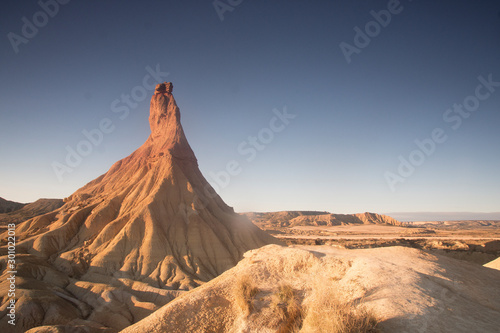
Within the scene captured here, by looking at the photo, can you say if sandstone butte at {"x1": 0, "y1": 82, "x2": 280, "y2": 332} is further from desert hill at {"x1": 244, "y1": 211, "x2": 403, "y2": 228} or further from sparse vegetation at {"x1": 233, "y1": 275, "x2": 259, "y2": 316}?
desert hill at {"x1": 244, "y1": 211, "x2": 403, "y2": 228}

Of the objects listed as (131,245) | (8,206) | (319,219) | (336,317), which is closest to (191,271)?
(131,245)

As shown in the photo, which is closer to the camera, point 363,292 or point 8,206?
point 363,292

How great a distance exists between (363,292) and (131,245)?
1297 inches

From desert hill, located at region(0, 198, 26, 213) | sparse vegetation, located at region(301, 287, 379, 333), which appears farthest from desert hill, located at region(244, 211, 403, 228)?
sparse vegetation, located at region(301, 287, 379, 333)

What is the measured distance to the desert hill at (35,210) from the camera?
2507 inches

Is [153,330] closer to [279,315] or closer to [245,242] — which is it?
[279,315]

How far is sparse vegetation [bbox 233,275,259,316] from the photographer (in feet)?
20.7

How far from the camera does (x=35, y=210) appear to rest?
70438mm

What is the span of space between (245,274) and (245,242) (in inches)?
1291

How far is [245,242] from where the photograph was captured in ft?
128

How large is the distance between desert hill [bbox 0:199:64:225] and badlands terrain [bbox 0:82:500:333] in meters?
0.93

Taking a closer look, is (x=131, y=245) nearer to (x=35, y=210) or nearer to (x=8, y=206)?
(x=35, y=210)

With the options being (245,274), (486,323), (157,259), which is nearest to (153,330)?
(245,274)

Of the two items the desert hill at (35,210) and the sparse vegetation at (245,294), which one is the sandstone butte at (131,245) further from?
the desert hill at (35,210)
